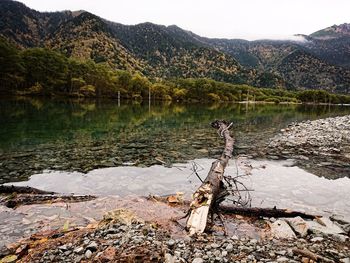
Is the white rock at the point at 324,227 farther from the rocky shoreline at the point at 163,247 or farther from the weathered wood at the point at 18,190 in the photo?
the weathered wood at the point at 18,190

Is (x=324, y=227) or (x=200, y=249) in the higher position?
(x=200, y=249)

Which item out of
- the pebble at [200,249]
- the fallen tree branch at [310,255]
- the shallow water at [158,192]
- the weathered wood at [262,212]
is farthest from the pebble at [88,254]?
the weathered wood at [262,212]

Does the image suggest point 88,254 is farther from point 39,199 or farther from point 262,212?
point 262,212

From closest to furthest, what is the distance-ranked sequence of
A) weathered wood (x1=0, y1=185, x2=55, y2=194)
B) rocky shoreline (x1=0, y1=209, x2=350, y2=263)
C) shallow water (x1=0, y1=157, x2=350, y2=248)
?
rocky shoreline (x1=0, y1=209, x2=350, y2=263) → shallow water (x1=0, y1=157, x2=350, y2=248) → weathered wood (x1=0, y1=185, x2=55, y2=194)

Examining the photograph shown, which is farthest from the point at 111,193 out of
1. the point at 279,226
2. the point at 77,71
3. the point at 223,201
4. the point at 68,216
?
the point at 77,71

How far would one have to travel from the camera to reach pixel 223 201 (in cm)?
1144

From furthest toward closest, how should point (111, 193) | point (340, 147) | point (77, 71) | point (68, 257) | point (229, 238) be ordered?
point (77, 71) < point (340, 147) < point (111, 193) < point (229, 238) < point (68, 257)

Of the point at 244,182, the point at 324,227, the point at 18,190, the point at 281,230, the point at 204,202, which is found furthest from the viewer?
the point at 244,182

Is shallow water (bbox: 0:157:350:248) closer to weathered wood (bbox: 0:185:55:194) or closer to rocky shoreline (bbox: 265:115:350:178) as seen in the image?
weathered wood (bbox: 0:185:55:194)

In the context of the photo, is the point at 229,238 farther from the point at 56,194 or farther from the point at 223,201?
the point at 56,194

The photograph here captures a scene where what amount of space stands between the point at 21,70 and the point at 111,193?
400 feet

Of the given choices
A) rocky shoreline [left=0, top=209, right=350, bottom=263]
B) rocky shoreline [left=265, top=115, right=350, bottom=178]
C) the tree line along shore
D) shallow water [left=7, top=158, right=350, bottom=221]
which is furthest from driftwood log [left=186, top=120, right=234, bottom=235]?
the tree line along shore

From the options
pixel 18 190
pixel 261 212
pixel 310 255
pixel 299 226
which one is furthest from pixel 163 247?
pixel 18 190

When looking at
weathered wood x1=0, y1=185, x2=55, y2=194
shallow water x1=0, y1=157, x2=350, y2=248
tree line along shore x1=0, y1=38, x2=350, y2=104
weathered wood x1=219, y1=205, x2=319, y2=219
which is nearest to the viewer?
shallow water x1=0, y1=157, x2=350, y2=248
